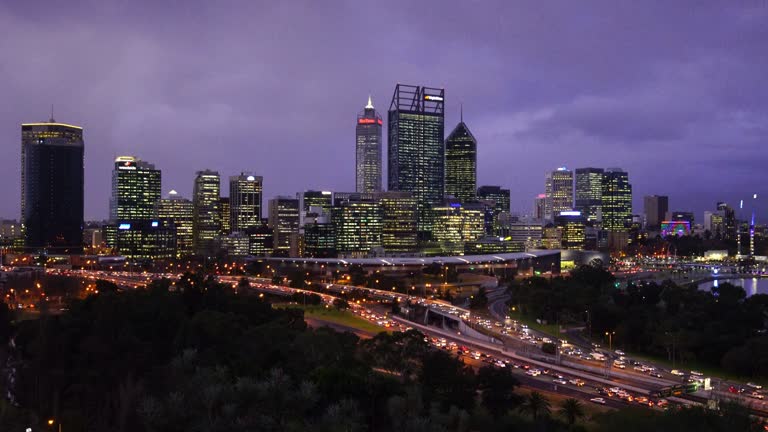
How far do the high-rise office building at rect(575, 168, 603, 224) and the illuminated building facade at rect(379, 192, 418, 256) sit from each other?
7897 cm

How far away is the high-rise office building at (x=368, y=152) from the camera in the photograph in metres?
158

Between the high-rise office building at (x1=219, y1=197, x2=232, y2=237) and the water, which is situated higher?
the high-rise office building at (x1=219, y1=197, x2=232, y2=237)

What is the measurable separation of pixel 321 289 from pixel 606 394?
3161 centimetres

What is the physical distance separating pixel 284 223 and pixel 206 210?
17.2 meters

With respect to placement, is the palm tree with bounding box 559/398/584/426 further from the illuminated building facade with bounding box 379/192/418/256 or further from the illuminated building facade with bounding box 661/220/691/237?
the illuminated building facade with bounding box 661/220/691/237

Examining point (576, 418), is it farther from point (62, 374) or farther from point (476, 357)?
point (62, 374)

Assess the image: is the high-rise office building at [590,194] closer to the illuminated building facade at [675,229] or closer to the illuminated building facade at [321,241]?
the illuminated building facade at [675,229]

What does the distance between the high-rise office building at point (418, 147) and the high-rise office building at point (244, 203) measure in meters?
24.6

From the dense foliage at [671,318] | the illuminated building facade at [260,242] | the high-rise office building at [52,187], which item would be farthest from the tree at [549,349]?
the high-rise office building at [52,187]

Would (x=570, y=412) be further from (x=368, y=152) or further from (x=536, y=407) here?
(x=368, y=152)

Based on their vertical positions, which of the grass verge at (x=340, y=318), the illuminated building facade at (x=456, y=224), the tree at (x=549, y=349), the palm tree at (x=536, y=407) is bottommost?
the grass verge at (x=340, y=318)

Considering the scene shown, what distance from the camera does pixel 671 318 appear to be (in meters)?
30.7

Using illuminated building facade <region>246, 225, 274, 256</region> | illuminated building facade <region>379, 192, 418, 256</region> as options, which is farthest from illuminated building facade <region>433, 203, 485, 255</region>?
illuminated building facade <region>246, 225, 274, 256</region>

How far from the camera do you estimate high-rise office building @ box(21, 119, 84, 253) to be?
301 ft
